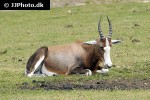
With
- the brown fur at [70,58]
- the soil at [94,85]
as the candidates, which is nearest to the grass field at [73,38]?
the soil at [94,85]

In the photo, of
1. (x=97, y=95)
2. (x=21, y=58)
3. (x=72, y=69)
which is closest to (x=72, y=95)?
(x=97, y=95)

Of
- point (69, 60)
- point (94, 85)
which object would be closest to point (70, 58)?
point (69, 60)

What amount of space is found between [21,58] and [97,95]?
6.77 meters

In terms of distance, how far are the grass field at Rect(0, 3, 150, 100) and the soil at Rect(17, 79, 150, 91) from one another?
1.21 feet

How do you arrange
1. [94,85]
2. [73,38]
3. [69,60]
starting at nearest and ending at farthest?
[94,85] < [69,60] < [73,38]

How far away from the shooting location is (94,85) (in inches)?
444

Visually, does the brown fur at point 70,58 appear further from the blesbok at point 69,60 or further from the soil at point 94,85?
the soil at point 94,85

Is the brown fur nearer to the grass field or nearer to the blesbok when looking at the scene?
the blesbok

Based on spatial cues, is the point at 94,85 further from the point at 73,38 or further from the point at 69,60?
the point at 73,38

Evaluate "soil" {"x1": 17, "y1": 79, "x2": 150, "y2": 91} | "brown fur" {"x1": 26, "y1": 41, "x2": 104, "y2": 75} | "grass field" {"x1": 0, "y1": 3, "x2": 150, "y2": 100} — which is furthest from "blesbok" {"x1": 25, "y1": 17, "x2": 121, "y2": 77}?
"soil" {"x1": 17, "y1": 79, "x2": 150, "y2": 91}

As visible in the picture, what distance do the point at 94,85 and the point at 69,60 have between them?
6.44 ft

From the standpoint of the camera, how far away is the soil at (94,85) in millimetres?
11070

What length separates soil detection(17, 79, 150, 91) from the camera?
1107 cm

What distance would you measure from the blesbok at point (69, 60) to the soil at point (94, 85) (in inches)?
39.2
